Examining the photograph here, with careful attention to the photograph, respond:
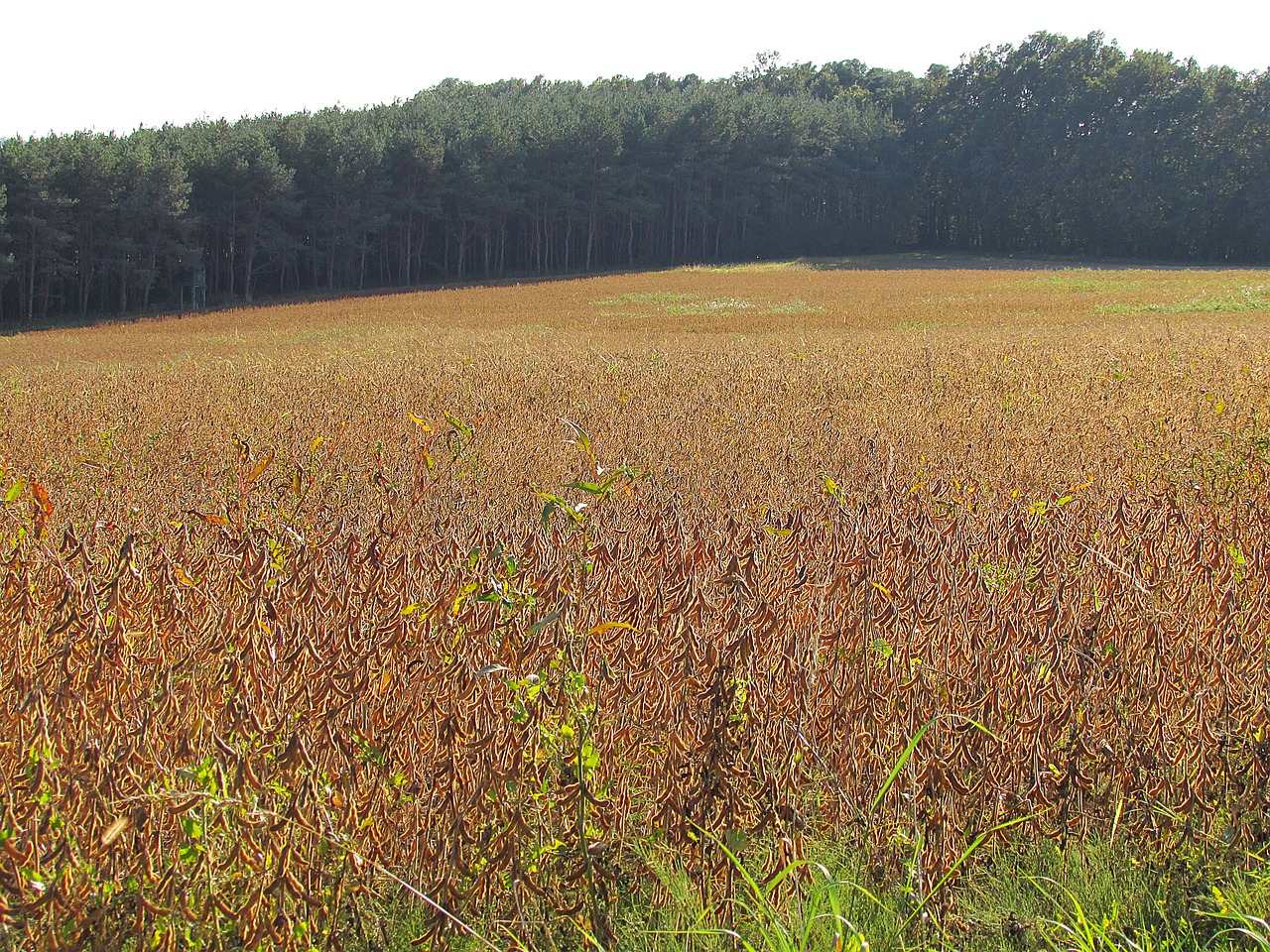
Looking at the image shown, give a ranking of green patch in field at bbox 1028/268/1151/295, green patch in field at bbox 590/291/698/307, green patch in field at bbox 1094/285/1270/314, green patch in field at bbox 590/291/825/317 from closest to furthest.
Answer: green patch in field at bbox 1094/285/1270/314 → green patch in field at bbox 590/291/825/317 → green patch in field at bbox 1028/268/1151/295 → green patch in field at bbox 590/291/698/307

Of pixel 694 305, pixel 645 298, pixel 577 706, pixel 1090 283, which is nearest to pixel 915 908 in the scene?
pixel 577 706

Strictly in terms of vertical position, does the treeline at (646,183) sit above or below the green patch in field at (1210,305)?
above

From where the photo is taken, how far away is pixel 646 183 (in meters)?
69.9

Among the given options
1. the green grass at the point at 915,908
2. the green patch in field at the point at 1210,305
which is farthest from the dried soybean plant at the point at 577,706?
the green patch in field at the point at 1210,305

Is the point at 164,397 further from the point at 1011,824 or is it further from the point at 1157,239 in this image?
the point at 1157,239

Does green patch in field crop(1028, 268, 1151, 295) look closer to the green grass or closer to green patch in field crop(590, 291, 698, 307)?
green patch in field crop(590, 291, 698, 307)

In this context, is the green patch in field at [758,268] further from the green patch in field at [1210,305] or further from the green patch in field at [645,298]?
the green patch in field at [1210,305]

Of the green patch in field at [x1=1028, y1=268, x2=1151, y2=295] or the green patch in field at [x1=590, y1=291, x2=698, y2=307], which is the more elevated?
the green patch in field at [x1=1028, y1=268, x2=1151, y2=295]

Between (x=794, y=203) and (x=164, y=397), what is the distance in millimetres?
73956

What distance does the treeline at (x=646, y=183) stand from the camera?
4631cm

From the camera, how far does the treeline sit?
4631cm

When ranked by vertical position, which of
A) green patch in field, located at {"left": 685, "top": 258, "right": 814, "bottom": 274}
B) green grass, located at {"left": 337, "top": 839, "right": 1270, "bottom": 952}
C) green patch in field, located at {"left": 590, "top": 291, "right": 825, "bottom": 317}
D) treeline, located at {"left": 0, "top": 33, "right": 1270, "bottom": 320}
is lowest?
green grass, located at {"left": 337, "top": 839, "right": 1270, "bottom": 952}

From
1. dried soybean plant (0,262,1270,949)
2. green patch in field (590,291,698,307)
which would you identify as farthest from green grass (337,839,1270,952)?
green patch in field (590,291,698,307)

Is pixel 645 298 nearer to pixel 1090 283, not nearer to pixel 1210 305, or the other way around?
pixel 1090 283
